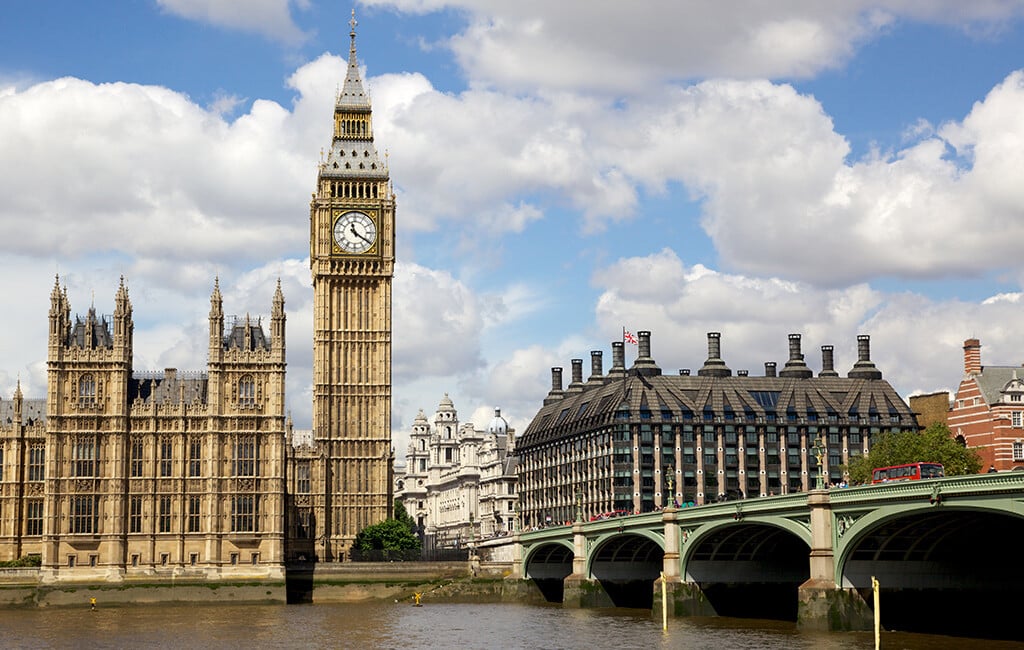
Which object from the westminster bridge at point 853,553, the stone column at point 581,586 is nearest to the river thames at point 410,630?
the stone column at point 581,586

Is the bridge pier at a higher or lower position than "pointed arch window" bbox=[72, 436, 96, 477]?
lower

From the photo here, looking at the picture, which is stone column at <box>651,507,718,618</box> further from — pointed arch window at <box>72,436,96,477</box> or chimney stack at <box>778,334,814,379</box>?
chimney stack at <box>778,334,814,379</box>

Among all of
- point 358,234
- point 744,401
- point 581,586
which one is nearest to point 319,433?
point 358,234

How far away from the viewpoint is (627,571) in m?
126

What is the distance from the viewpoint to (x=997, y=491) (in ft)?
219

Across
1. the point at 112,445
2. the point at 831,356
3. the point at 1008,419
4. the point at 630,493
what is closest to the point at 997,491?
the point at 1008,419

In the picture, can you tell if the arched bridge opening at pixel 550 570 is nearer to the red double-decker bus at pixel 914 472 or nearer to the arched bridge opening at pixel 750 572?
the arched bridge opening at pixel 750 572

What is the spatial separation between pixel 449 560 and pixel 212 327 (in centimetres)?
3526

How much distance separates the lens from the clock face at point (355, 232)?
529 ft

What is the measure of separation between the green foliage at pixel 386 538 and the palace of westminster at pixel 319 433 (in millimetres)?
3224

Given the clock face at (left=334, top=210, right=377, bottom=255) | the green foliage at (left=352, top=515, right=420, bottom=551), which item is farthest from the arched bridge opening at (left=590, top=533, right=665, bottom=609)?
the clock face at (left=334, top=210, right=377, bottom=255)

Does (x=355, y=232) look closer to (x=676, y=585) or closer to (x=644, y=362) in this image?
(x=644, y=362)

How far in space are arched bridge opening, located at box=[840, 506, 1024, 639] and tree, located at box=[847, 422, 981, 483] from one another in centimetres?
3814

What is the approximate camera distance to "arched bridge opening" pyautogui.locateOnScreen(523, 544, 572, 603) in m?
142
